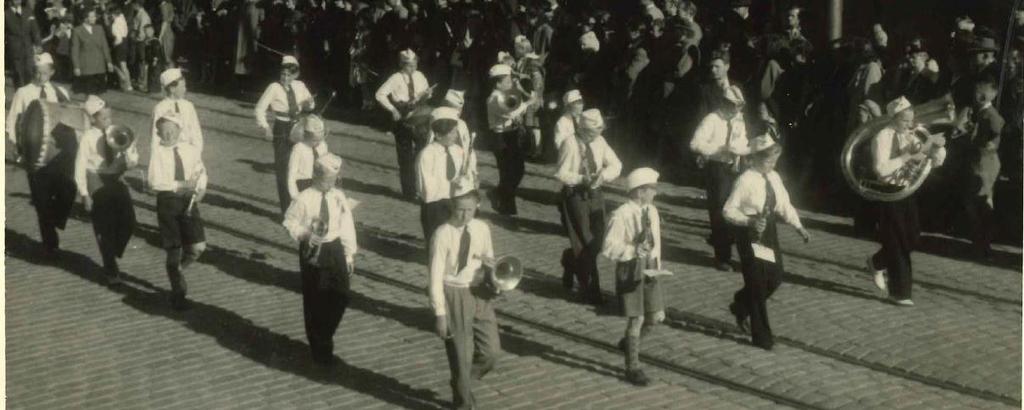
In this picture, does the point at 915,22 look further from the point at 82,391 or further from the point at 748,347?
the point at 82,391

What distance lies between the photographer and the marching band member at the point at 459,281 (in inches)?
416

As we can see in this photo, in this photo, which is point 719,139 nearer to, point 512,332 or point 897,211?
point 897,211

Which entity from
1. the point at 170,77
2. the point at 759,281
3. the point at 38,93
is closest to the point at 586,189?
the point at 759,281

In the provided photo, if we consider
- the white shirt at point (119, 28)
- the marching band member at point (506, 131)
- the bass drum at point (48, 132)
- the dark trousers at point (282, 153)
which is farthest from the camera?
the white shirt at point (119, 28)

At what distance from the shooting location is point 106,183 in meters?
14.4

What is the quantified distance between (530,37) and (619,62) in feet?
6.28

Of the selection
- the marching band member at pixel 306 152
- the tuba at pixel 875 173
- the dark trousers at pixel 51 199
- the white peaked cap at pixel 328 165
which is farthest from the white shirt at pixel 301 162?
the tuba at pixel 875 173

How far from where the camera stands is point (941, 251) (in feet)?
50.9

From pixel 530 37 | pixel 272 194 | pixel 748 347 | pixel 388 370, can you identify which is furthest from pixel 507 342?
pixel 530 37

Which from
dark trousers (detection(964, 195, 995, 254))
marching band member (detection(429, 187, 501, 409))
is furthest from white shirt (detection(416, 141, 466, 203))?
dark trousers (detection(964, 195, 995, 254))

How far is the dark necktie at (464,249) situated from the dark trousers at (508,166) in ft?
20.8

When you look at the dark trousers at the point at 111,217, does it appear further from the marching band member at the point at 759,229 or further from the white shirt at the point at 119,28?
the white shirt at the point at 119,28

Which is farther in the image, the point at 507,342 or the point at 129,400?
the point at 507,342

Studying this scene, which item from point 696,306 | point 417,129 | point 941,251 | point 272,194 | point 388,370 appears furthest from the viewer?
point 272,194
